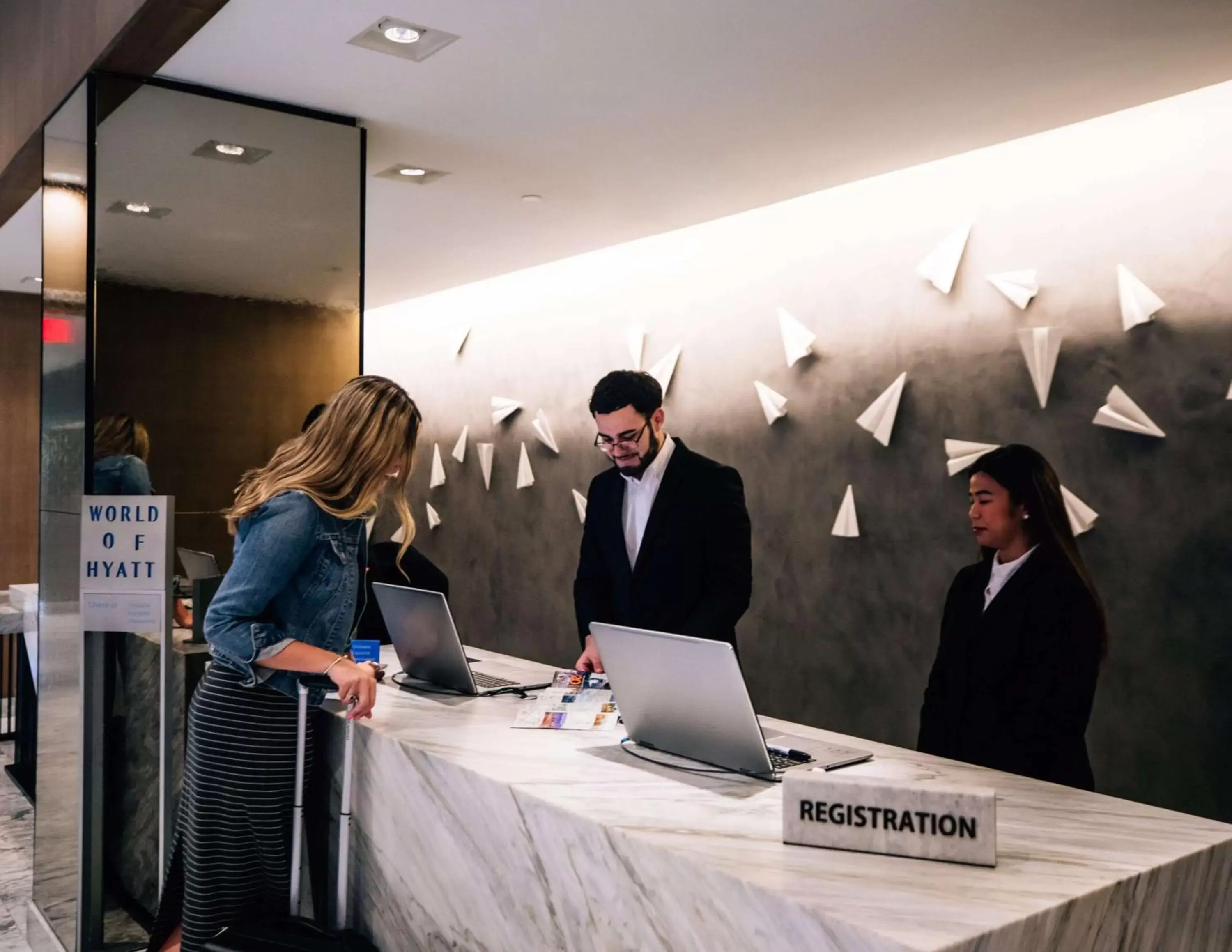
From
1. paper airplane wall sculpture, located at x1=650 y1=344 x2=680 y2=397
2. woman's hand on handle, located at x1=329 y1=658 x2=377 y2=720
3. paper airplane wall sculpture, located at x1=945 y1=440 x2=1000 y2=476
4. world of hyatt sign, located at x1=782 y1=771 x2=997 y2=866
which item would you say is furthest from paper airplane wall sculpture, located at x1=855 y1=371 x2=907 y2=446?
world of hyatt sign, located at x1=782 y1=771 x2=997 y2=866

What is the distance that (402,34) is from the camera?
298cm

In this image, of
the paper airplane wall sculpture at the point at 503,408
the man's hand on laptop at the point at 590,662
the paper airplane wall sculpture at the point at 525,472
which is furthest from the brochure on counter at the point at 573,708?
the paper airplane wall sculpture at the point at 503,408

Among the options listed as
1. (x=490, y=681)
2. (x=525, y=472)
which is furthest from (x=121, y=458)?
(x=525, y=472)

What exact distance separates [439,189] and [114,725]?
7.94 feet

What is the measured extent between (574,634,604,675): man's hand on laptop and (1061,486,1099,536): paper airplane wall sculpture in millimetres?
1887

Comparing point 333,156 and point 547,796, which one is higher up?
point 333,156

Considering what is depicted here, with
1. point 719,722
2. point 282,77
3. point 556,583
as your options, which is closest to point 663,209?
point 282,77

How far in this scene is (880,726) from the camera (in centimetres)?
461

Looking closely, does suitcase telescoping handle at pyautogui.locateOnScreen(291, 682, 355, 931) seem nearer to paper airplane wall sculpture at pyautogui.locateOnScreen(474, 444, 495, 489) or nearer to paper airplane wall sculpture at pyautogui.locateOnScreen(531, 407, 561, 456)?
paper airplane wall sculpture at pyautogui.locateOnScreen(531, 407, 561, 456)

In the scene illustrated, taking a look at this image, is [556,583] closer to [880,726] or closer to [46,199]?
[880,726]

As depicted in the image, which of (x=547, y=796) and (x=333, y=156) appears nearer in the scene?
(x=547, y=796)

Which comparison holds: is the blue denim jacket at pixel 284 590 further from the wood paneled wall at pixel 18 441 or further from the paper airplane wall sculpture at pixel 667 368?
the wood paneled wall at pixel 18 441

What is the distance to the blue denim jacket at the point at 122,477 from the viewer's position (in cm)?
311

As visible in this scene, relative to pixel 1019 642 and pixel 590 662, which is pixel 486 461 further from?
pixel 1019 642
